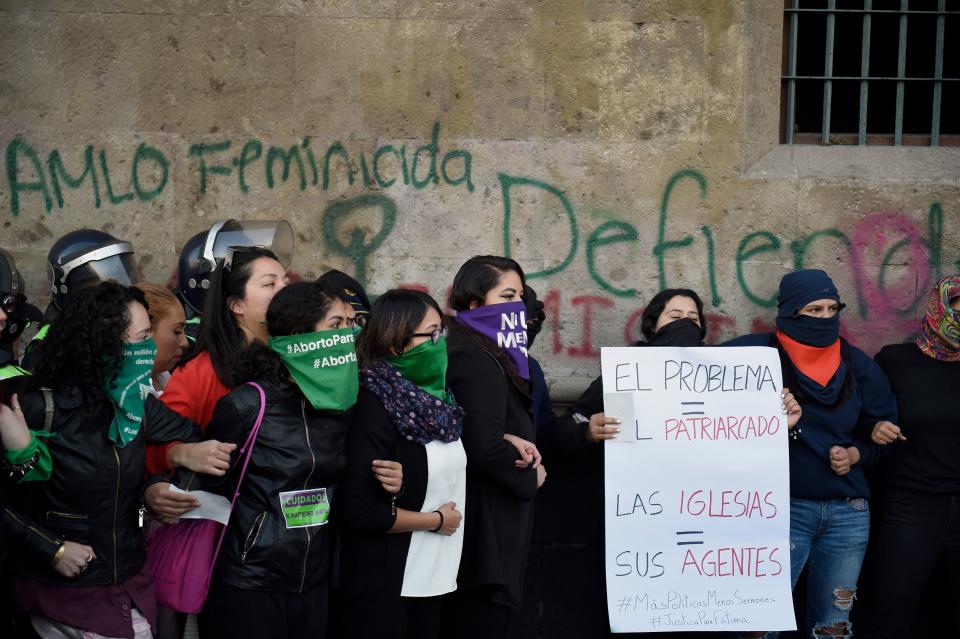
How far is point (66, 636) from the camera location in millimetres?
3830

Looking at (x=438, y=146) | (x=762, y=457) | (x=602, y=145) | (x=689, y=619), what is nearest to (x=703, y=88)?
(x=602, y=145)

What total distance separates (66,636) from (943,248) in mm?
5003

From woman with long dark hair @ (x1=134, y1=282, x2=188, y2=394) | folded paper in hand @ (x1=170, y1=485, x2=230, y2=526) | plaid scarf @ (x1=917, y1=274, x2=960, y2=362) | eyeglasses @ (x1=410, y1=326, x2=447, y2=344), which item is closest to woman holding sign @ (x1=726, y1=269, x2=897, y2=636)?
plaid scarf @ (x1=917, y1=274, x2=960, y2=362)

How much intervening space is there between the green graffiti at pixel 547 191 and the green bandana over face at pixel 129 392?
111 inches

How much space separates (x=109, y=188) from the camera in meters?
6.33

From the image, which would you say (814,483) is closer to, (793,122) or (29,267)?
(793,122)

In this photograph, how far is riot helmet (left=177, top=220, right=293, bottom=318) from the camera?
5.48 m

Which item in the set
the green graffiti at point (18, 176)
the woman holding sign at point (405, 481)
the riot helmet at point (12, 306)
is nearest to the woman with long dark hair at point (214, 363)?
the woman holding sign at point (405, 481)

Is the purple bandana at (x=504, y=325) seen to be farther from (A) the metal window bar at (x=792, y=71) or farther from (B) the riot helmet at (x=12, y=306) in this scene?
(A) the metal window bar at (x=792, y=71)

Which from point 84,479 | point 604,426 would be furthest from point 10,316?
point 604,426

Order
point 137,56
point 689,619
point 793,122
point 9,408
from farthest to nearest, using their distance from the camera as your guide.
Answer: point 793,122 < point 137,56 < point 689,619 < point 9,408

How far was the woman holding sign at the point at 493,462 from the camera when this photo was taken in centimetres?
437

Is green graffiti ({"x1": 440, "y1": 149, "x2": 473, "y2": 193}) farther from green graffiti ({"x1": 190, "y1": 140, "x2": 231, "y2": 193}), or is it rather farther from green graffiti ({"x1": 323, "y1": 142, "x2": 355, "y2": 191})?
green graffiti ({"x1": 190, "y1": 140, "x2": 231, "y2": 193})

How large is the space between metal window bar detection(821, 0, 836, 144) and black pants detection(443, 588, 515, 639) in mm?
3653
